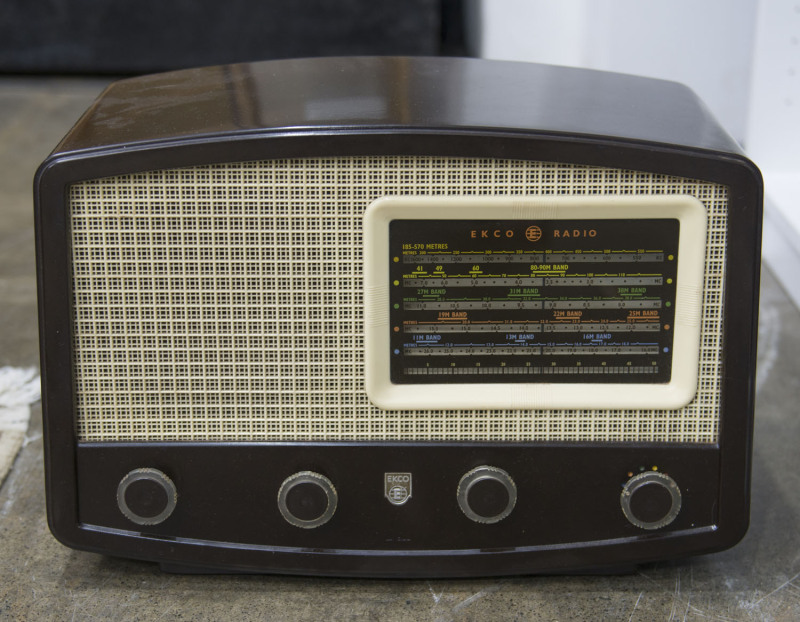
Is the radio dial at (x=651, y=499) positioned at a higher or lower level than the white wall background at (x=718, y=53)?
lower

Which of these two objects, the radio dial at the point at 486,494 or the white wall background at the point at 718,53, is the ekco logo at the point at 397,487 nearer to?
the radio dial at the point at 486,494

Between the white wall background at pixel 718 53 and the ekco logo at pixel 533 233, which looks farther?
the white wall background at pixel 718 53

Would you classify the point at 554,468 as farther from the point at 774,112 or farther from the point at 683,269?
the point at 774,112

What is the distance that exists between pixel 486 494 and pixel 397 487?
7cm

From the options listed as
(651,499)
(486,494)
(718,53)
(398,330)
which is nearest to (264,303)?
(398,330)

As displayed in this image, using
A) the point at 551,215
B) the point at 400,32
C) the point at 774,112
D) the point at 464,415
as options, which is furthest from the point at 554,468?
the point at 400,32

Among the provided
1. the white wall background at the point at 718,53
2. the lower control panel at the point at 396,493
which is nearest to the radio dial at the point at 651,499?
the lower control panel at the point at 396,493

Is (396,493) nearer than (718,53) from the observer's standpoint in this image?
Yes

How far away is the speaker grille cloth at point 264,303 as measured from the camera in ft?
2.27

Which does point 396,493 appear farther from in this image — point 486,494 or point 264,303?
point 264,303

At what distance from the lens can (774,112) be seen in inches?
59.8

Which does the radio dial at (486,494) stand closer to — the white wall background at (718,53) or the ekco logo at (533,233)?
the ekco logo at (533,233)

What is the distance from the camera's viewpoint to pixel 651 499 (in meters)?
0.73

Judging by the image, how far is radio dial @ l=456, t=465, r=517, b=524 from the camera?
733mm
